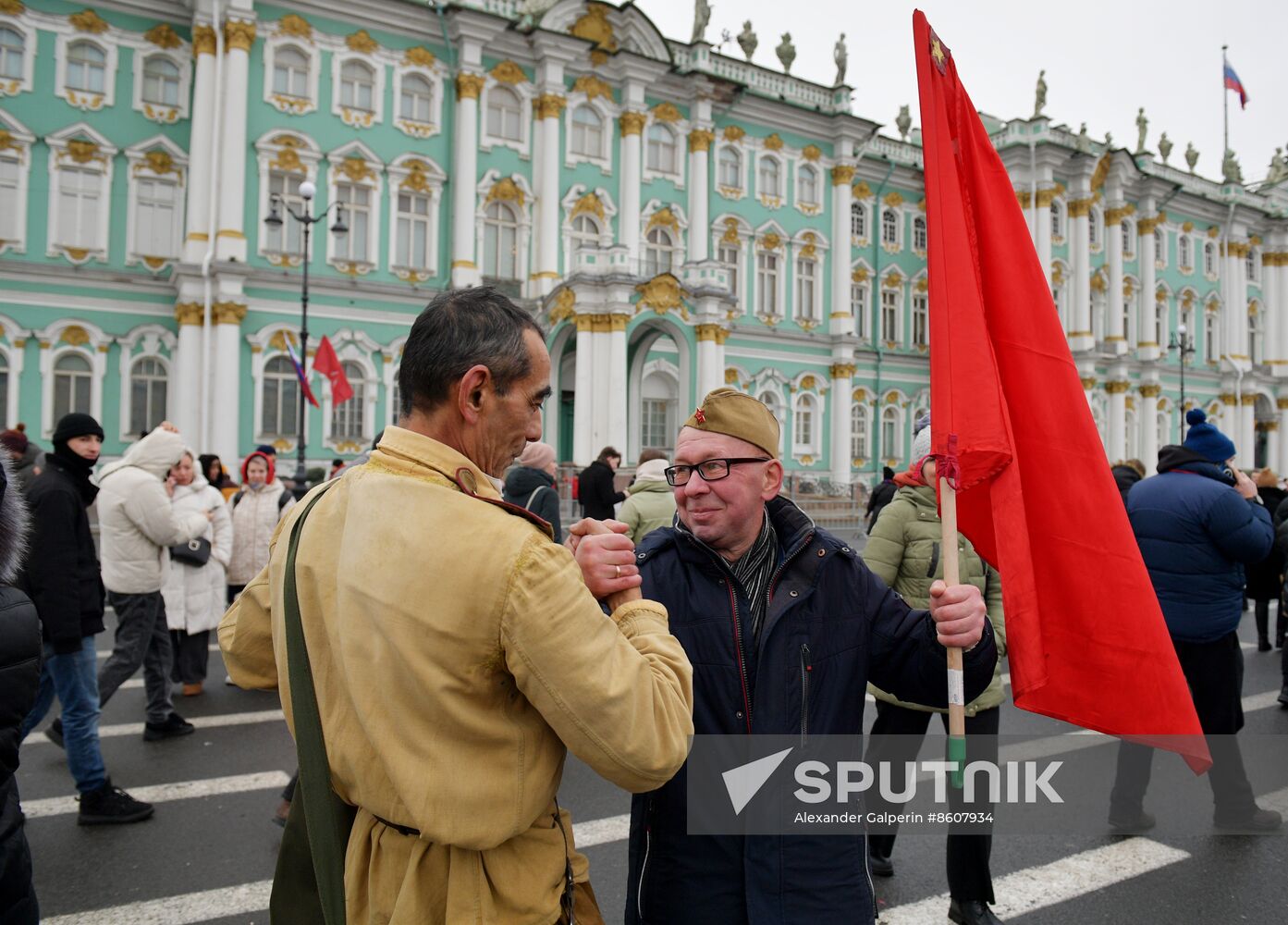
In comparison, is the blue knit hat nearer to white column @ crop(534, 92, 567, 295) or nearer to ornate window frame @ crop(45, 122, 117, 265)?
white column @ crop(534, 92, 567, 295)

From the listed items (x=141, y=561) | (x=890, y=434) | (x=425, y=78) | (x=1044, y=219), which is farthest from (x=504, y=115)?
(x=1044, y=219)

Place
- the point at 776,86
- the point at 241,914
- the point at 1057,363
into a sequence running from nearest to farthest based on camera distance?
the point at 1057,363 < the point at 241,914 < the point at 776,86

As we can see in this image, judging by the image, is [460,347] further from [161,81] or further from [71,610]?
[161,81]

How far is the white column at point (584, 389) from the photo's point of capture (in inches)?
865

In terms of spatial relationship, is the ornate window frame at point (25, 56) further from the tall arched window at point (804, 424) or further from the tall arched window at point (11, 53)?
the tall arched window at point (804, 424)

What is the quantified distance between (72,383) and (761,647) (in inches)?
903

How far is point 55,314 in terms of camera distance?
66.7 feet

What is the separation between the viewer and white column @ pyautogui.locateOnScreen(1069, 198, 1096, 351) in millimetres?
35938

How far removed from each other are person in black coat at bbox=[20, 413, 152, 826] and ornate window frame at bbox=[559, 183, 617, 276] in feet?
68.3

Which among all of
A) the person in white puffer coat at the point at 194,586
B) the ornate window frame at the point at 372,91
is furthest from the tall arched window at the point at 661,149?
the person in white puffer coat at the point at 194,586

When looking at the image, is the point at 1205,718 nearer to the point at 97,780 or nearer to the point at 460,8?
the point at 97,780

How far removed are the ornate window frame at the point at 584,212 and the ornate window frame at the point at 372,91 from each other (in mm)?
5496

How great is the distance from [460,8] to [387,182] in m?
4.88

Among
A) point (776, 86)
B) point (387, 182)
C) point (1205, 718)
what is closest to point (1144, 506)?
point (1205, 718)
